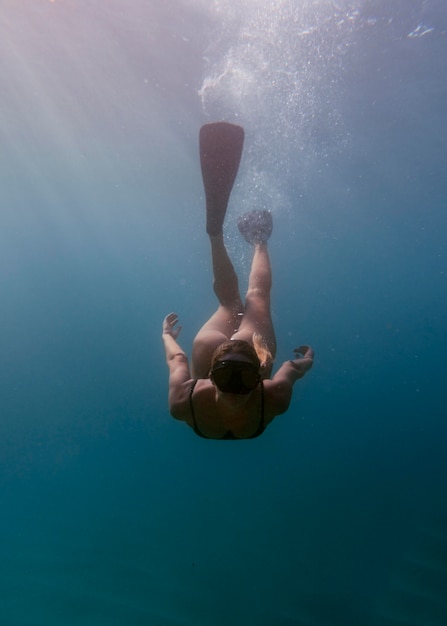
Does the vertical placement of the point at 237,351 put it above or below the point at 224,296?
below

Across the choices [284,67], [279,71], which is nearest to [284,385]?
[284,67]

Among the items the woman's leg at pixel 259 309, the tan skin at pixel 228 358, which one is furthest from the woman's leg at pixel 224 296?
the woman's leg at pixel 259 309

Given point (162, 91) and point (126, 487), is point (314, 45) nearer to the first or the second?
point (162, 91)

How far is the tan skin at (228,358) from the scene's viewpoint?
10.3ft

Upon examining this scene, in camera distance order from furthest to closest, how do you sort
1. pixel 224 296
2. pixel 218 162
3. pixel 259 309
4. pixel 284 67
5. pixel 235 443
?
1. pixel 235 443
2. pixel 284 67
3. pixel 224 296
4. pixel 218 162
5. pixel 259 309

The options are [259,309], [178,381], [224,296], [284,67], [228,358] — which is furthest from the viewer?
[284,67]

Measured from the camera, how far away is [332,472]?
1859 cm

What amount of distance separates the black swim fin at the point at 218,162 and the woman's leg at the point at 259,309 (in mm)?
887

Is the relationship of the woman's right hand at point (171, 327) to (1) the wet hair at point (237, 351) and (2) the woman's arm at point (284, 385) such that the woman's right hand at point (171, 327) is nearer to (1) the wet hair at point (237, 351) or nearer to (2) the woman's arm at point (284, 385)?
(2) the woman's arm at point (284, 385)

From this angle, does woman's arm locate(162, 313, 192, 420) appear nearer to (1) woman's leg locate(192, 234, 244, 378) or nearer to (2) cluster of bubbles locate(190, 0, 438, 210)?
(1) woman's leg locate(192, 234, 244, 378)

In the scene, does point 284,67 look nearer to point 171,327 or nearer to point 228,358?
point 171,327

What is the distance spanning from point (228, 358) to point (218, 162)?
2.76 m

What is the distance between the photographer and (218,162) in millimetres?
4598

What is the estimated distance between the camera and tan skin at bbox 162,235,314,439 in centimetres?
313
